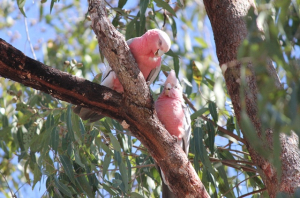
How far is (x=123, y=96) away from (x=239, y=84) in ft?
1.94

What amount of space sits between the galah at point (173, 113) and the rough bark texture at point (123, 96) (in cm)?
42

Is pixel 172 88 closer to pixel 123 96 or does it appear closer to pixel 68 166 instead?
pixel 123 96

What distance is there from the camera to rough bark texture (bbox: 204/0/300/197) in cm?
176

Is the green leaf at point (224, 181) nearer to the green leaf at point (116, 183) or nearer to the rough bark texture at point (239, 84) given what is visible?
the rough bark texture at point (239, 84)

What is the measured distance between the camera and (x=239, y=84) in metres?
1.99

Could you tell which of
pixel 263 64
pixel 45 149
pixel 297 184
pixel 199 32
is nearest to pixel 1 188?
pixel 45 149

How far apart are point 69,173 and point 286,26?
61.8 inches

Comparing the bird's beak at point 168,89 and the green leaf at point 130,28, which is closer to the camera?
the bird's beak at point 168,89

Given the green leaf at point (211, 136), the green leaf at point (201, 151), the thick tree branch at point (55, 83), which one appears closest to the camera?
the thick tree branch at point (55, 83)

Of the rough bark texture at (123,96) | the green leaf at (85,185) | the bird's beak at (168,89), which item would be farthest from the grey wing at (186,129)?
the green leaf at (85,185)

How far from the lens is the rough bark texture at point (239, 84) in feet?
5.78

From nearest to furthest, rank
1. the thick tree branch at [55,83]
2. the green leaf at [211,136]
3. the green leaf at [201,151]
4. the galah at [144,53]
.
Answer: the thick tree branch at [55,83]
the galah at [144,53]
the green leaf at [201,151]
the green leaf at [211,136]

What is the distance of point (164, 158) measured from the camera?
1.93 metres

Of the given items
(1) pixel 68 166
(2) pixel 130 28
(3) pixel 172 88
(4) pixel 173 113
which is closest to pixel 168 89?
(3) pixel 172 88
